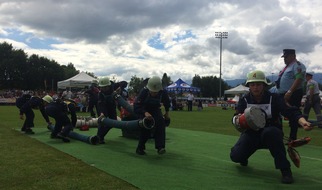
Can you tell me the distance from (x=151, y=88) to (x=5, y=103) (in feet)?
132

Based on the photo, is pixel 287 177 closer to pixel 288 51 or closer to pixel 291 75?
pixel 291 75

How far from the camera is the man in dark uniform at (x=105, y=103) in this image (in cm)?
868

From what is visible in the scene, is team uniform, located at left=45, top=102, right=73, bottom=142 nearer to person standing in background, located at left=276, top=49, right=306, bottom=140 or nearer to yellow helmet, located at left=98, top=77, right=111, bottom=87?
yellow helmet, located at left=98, top=77, right=111, bottom=87

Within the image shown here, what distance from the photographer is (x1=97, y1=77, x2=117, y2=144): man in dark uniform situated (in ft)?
28.5

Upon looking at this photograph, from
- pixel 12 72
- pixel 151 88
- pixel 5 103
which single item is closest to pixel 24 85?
pixel 12 72

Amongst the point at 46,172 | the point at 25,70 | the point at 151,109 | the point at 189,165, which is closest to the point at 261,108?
the point at 189,165

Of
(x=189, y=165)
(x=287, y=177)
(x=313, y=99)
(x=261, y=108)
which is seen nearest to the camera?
(x=287, y=177)

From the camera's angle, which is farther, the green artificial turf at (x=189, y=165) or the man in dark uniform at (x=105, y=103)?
the man in dark uniform at (x=105, y=103)

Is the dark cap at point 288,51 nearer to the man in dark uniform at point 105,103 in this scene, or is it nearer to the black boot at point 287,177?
the black boot at point 287,177

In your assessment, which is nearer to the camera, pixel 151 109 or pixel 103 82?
pixel 151 109

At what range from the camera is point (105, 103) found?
8875 mm

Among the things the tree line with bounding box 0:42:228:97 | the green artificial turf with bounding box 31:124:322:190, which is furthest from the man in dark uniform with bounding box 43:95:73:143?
the tree line with bounding box 0:42:228:97

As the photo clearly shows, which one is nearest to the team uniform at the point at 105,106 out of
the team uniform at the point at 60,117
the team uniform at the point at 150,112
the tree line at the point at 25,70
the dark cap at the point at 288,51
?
the team uniform at the point at 60,117

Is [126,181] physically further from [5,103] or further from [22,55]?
[22,55]
